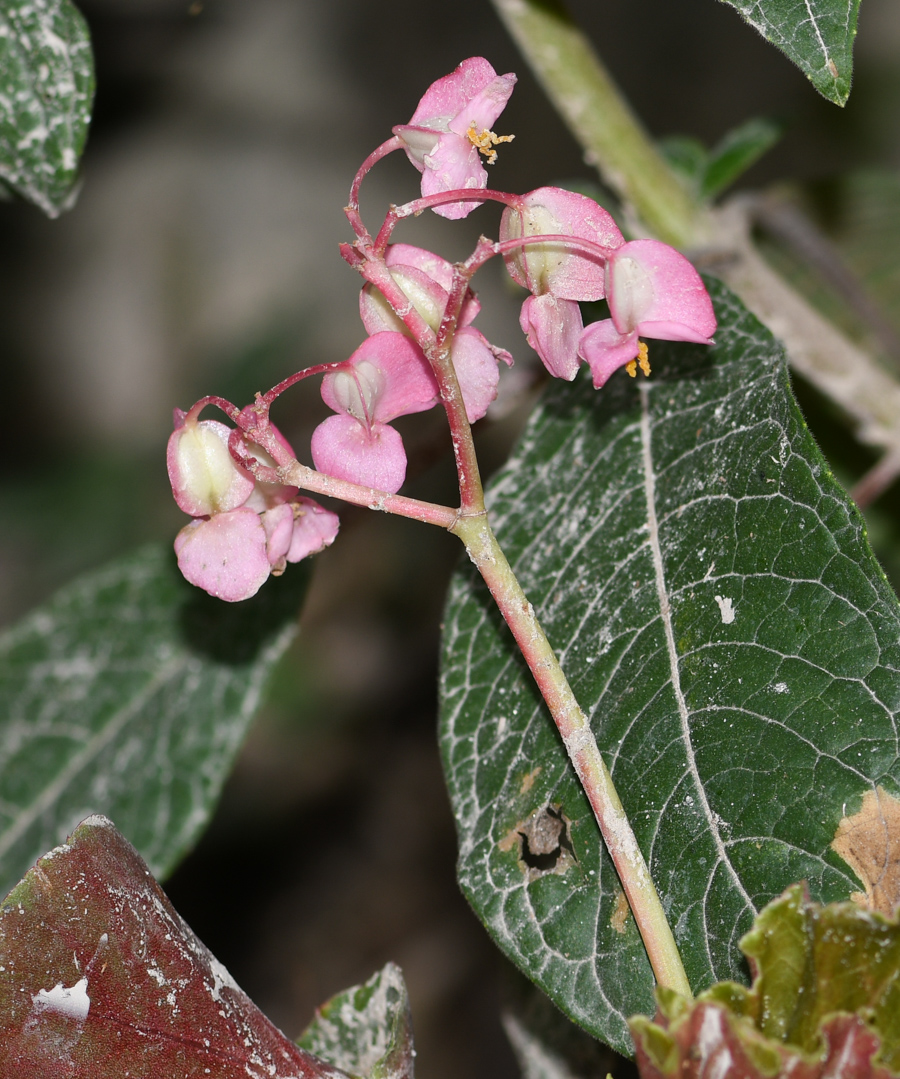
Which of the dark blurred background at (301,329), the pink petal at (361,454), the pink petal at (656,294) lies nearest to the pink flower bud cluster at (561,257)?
the pink petal at (656,294)

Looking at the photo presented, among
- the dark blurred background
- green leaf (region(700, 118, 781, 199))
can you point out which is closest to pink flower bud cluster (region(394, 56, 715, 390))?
green leaf (region(700, 118, 781, 199))

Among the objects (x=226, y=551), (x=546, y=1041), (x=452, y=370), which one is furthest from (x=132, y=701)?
(x=452, y=370)

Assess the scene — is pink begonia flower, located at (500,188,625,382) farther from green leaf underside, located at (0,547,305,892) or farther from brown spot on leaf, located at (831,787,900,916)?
green leaf underside, located at (0,547,305,892)

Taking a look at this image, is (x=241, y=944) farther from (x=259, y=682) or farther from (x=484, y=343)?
(x=484, y=343)

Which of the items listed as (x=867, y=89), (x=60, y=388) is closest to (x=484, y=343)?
(x=867, y=89)

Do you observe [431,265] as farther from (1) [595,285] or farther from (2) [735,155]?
(2) [735,155]

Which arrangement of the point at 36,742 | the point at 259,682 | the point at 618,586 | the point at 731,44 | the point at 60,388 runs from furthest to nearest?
the point at 60,388, the point at 731,44, the point at 36,742, the point at 259,682, the point at 618,586

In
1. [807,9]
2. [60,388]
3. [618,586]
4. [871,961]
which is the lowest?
[871,961]
